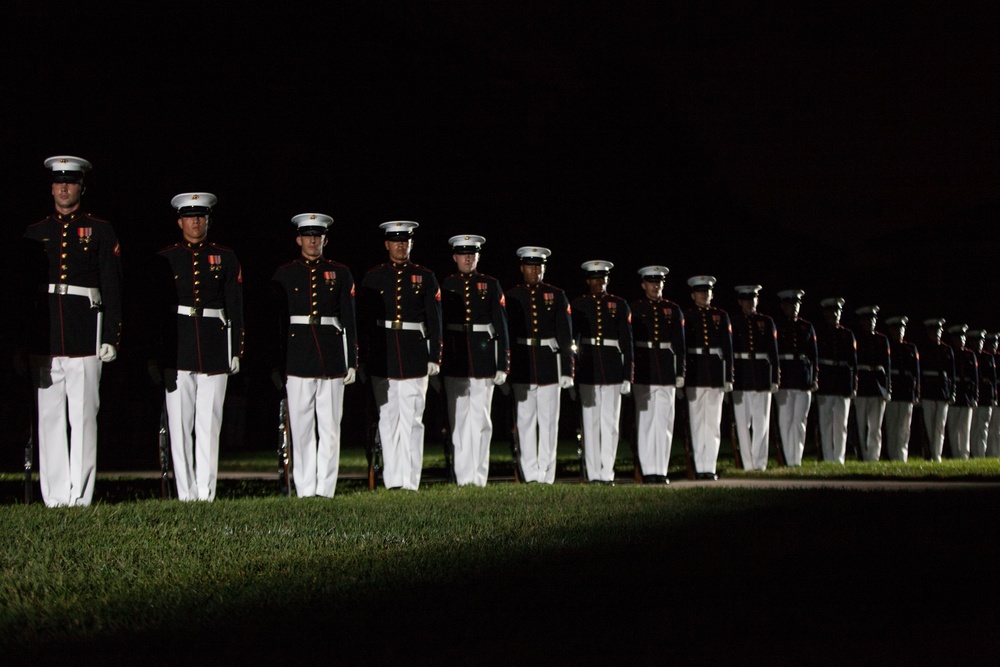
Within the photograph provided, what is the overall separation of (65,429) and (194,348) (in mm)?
1049

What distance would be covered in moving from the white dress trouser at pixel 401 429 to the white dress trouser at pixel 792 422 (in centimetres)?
680

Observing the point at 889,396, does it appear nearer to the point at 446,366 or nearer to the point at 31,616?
the point at 446,366

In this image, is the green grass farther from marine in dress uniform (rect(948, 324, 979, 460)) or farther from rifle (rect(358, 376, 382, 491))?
rifle (rect(358, 376, 382, 491))

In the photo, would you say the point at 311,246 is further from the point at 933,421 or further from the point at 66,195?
the point at 933,421

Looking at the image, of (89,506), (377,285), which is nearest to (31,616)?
(89,506)

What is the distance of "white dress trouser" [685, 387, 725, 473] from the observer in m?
13.7

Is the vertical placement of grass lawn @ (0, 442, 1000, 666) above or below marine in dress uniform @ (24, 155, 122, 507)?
below

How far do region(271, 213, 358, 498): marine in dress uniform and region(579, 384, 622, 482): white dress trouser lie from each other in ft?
10.9

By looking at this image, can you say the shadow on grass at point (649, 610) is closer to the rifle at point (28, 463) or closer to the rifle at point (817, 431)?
the rifle at point (28, 463)

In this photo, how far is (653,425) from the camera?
43.0ft

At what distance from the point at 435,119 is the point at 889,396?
533 inches

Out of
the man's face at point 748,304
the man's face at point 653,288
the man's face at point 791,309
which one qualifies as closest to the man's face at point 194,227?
the man's face at point 653,288

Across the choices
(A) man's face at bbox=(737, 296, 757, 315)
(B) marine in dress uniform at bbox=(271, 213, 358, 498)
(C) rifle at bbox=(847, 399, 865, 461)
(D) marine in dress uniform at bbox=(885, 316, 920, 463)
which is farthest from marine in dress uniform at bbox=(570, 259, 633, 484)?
(D) marine in dress uniform at bbox=(885, 316, 920, 463)

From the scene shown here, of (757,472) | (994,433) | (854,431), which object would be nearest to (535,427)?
(757,472)
